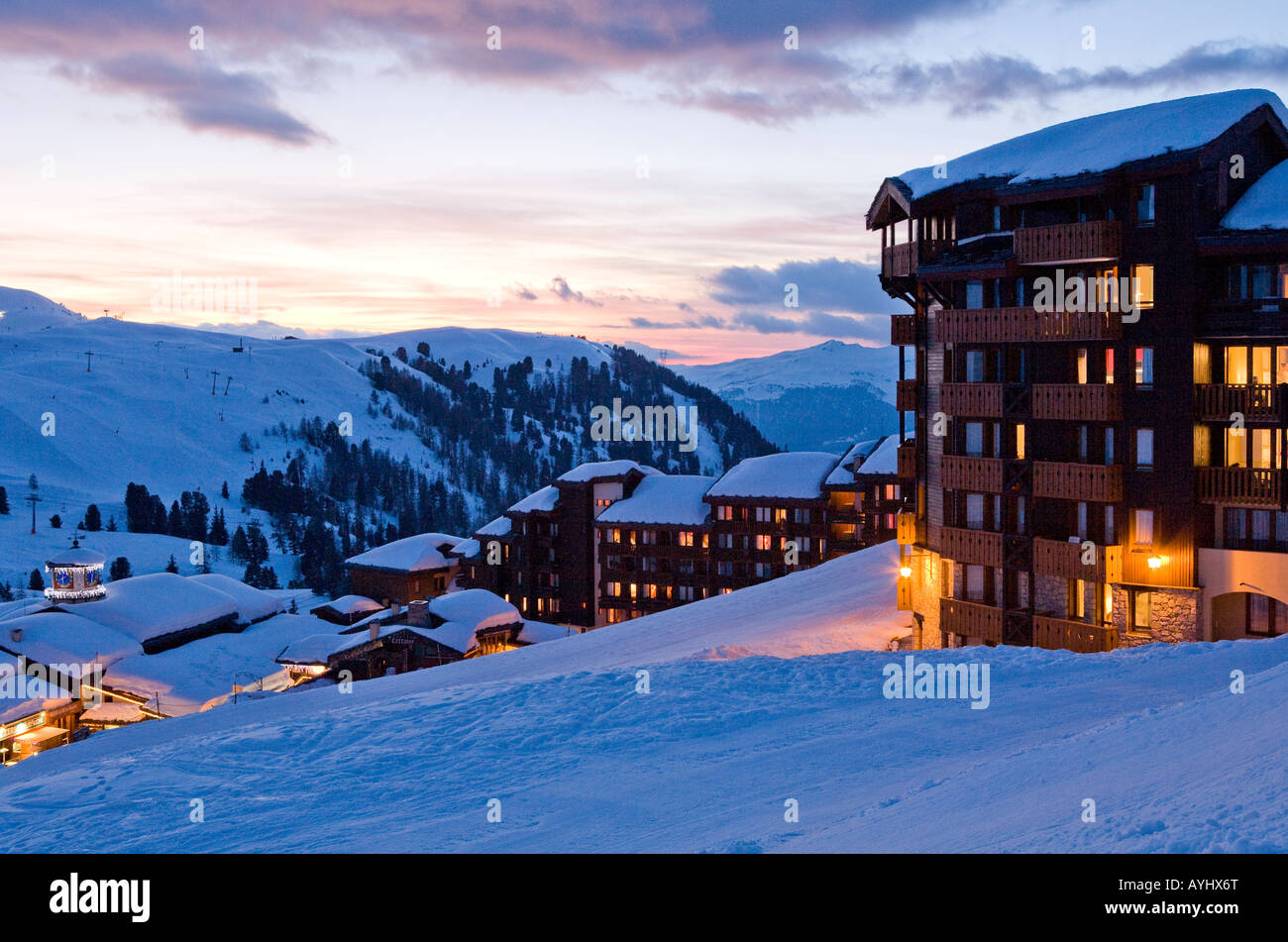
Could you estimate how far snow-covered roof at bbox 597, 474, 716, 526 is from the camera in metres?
73.8

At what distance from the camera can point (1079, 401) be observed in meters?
27.4

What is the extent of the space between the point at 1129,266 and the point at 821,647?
1306 centimetres

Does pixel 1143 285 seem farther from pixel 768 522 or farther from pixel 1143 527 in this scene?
pixel 768 522

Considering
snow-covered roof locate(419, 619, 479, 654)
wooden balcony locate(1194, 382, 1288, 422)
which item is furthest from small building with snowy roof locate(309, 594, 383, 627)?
wooden balcony locate(1194, 382, 1288, 422)

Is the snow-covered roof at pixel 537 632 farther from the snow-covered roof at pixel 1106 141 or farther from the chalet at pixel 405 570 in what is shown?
the snow-covered roof at pixel 1106 141

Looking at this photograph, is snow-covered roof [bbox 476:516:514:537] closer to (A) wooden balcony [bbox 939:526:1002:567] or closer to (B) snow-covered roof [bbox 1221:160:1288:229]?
(A) wooden balcony [bbox 939:526:1002:567]

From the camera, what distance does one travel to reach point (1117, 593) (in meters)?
27.2

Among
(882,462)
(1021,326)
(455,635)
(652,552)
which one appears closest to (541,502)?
(652,552)

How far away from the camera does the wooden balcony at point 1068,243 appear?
26953 millimetres

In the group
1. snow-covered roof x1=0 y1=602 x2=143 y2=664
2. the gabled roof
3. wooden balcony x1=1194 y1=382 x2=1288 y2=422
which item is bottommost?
snow-covered roof x1=0 y1=602 x2=143 y2=664

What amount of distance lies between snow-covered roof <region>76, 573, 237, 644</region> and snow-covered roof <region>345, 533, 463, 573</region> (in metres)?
17.9

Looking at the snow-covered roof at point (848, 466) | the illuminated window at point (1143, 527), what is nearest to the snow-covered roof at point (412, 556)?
the snow-covered roof at point (848, 466)

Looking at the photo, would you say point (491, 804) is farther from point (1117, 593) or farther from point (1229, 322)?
point (1229, 322)

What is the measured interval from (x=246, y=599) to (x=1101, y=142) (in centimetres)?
6722
